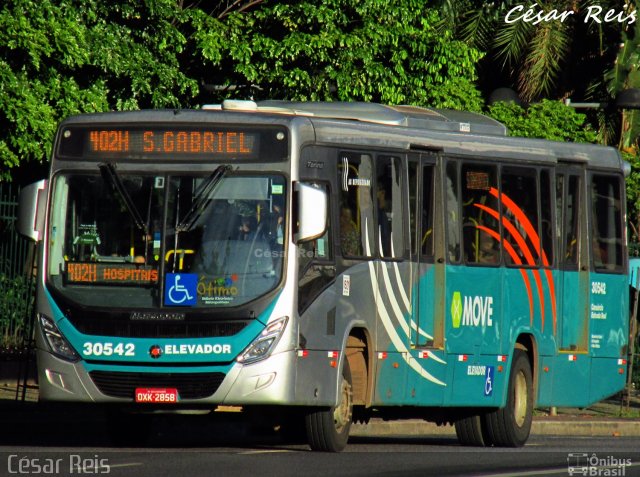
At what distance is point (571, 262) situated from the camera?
1783 cm

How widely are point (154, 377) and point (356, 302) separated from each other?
6.34 feet

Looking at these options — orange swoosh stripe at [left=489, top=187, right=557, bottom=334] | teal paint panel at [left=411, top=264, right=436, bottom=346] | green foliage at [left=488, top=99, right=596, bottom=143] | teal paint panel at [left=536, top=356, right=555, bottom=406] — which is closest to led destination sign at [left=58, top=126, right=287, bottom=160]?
teal paint panel at [left=411, top=264, right=436, bottom=346]

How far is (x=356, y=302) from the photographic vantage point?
47.0 ft

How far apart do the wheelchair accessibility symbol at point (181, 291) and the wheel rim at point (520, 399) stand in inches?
183

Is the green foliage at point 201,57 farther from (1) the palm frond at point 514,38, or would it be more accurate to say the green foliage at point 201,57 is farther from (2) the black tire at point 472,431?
(1) the palm frond at point 514,38

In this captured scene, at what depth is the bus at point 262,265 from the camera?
13.4 meters

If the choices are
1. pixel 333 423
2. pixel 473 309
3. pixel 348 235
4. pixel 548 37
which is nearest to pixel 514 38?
pixel 548 37

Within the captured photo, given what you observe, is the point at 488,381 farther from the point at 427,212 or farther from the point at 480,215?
the point at 427,212

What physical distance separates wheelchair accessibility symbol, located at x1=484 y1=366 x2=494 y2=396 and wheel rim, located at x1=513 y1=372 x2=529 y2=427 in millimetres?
613

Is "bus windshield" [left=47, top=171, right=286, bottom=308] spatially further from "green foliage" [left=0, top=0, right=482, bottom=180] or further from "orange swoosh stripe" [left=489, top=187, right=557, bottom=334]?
"green foliage" [left=0, top=0, right=482, bottom=180]

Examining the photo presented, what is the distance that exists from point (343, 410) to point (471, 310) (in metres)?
2.35

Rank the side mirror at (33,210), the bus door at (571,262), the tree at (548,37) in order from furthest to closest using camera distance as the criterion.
Result: 1. the tree at (548,37)
2. the bus door at (571,262)
3. the side mirror at (33,210)

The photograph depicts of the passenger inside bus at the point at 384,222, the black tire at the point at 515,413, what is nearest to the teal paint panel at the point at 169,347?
the passenger inside bus at the point at 384,222

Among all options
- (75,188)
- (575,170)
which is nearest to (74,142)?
(75,188)
